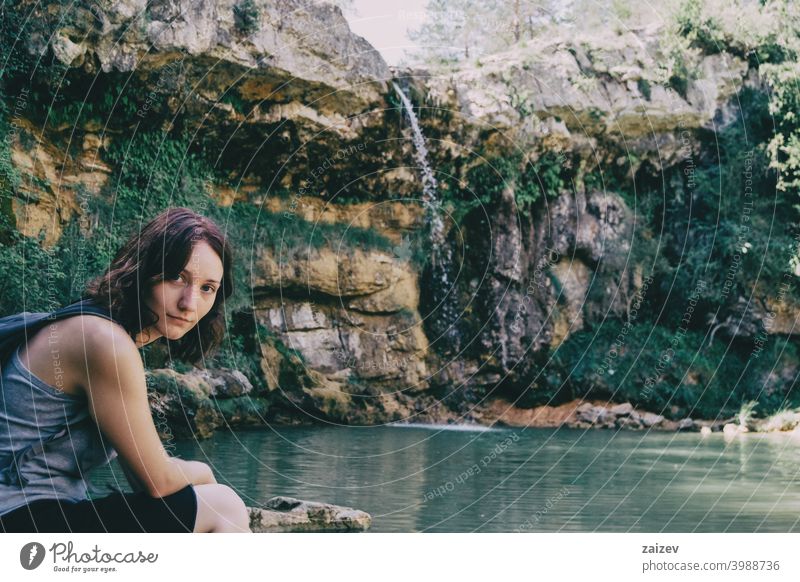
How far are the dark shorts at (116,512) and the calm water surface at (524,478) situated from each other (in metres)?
1.97

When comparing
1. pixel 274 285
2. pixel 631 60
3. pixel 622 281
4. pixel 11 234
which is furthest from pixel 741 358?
pixel 11 234

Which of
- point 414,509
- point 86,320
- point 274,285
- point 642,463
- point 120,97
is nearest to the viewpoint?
point 86,320

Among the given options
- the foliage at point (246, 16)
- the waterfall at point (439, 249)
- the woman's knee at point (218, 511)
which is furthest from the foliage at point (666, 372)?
the woman's knee at point (218, 511)

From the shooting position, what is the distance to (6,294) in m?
9.95

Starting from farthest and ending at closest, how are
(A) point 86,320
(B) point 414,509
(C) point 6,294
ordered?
(C) point 6,294 → (B) point 414,509 → (A) point 86,320

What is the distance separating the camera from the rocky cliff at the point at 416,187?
42.7ft

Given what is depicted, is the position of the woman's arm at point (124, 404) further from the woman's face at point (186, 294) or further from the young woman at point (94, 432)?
the woman's face at point (186, 294)

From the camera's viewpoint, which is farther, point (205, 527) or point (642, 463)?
point (642, 463)

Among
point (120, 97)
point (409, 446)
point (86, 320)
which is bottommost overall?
point (409, 446)

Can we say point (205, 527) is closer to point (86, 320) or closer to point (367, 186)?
point (86, 320)

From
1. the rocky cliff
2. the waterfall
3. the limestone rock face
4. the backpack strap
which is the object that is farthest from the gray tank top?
the waterfall

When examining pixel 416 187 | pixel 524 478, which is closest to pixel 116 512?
pixel 524 478

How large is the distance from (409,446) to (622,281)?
295 inches

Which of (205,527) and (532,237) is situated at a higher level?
(532,237)
